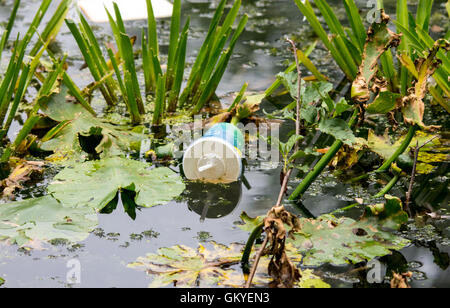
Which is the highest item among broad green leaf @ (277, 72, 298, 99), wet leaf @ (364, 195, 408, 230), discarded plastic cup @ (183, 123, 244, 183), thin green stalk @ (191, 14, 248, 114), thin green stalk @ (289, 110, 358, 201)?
thin green stalk @ (191, 14, 248, 114)

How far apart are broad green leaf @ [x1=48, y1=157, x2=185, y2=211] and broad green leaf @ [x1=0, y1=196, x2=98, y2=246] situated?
0.04 metres

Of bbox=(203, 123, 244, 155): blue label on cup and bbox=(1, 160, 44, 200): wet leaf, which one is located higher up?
bbox=(203, 123, 244, 155): blue label on cup

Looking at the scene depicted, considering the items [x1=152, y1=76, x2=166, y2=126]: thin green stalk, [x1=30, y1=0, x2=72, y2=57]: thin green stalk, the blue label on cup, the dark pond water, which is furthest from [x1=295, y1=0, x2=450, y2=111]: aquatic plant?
[x1=30, y1=0, x2=72, y2=57]: thin green stalk

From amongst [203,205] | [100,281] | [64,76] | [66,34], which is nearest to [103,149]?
[64,76]

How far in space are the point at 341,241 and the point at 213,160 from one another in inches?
20.4

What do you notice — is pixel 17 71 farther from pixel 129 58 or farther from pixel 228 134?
pixel 228 134

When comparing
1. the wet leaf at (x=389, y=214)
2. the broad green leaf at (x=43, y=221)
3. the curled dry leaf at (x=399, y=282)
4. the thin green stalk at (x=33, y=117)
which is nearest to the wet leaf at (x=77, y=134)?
the thin green stalk at (x=33, y=117)

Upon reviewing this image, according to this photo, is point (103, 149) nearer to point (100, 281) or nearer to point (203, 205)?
point (203, 205)

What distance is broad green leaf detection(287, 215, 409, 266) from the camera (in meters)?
1.50

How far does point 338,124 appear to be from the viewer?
169 cm

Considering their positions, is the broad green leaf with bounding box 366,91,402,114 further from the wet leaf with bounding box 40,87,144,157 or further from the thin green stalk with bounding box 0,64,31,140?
the thin green stalk with bounding box 0,64,31,140

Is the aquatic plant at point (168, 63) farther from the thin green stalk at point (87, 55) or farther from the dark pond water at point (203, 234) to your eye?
the dark pond water at point (203, 234)

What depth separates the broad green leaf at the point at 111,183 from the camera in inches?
70.6
